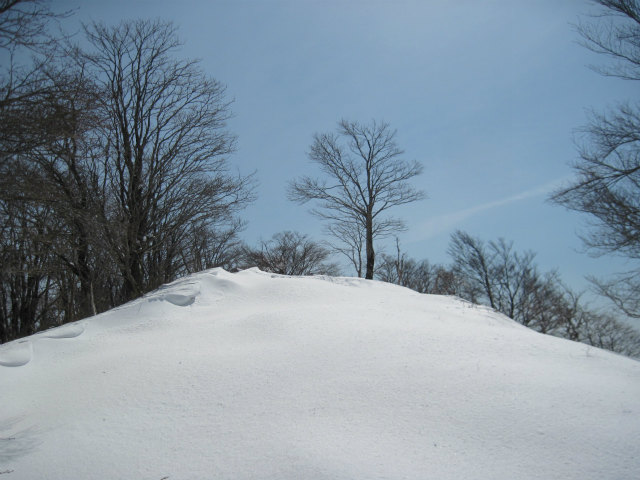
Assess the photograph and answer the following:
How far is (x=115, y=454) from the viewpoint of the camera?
3094 mm

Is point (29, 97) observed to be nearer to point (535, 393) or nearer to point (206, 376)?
point (206, 376)

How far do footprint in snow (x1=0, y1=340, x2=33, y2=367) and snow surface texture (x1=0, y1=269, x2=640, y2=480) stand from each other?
0.08 ft

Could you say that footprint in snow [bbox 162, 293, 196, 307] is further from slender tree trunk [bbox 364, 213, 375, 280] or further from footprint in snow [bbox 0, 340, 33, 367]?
slender tree trunk [bbox 364, 213, 375, 280]

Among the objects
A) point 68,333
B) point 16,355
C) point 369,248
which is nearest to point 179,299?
point 68,333

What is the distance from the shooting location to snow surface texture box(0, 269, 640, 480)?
9.29 feet

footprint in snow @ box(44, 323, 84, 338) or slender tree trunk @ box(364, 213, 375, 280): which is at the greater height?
slender tree trunk @ box(364, 213, 375, 280)

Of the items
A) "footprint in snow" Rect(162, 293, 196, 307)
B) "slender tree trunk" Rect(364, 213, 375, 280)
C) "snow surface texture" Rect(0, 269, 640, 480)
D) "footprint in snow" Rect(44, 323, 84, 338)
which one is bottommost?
"snow surface texture" Rect(0, 269, 640, 480)

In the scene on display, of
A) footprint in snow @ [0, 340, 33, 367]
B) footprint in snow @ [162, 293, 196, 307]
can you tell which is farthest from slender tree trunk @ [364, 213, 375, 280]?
footprint in snow @ [0, 340, 33, 367]

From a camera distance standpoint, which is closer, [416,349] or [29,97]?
[416,349]

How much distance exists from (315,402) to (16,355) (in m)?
4.32

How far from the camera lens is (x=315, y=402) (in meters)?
3.64

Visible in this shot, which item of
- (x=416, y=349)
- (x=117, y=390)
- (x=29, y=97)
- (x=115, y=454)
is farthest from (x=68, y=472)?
(x=29, y=97)

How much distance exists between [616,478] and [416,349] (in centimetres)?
227

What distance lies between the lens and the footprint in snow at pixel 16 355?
16.2ft
